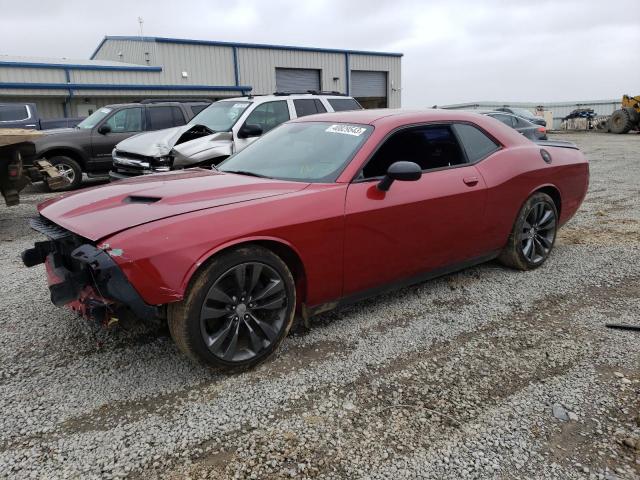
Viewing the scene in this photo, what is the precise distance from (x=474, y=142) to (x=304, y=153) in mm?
1574

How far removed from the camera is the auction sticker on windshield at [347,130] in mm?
3738

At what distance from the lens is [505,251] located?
15.6 feet

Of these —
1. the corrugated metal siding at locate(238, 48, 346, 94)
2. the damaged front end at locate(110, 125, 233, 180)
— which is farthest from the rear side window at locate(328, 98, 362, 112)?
the corrugated metal siding at locate(238, 48, 346, 94)

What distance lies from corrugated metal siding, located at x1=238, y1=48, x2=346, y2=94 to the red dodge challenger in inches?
926

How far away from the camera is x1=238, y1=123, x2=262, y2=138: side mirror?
7.58 m

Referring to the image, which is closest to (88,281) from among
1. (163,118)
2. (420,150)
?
(420,150)

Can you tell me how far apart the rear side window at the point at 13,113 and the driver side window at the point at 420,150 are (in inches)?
433

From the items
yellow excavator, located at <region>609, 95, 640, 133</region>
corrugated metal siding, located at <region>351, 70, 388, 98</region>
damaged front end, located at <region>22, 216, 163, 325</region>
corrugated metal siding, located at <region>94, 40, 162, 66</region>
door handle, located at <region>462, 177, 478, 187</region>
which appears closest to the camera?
damaged front end, located at <region>22, 216, 163, 325</region>

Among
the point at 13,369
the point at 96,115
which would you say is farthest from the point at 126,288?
the point at 96,115

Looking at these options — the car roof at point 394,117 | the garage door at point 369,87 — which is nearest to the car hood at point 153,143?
the car roof at point 394,117

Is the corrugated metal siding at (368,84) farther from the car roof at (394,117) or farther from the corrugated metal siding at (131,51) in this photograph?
the car roof at (394,117)

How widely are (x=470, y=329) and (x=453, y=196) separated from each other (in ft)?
3.39

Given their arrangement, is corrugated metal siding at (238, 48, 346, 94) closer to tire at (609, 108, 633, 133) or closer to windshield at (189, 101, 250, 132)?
tire at (609, 108, 633, 133)

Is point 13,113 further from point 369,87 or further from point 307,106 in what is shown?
point 369,87
